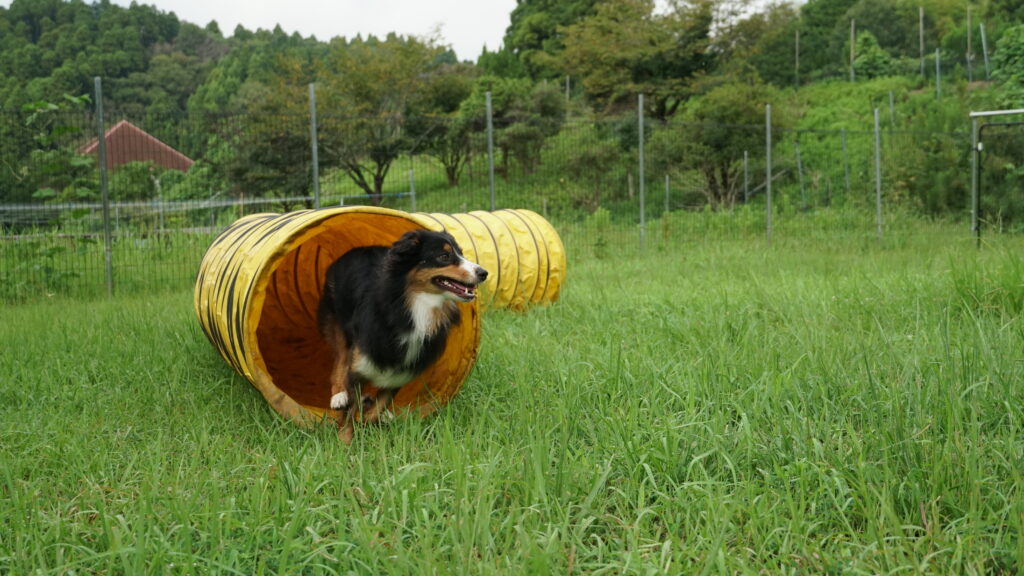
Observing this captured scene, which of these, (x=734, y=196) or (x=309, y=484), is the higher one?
(x=734, y=196)

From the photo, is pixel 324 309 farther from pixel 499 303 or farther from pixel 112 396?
pixel 499 303

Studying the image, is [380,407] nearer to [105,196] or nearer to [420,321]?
[420,321]

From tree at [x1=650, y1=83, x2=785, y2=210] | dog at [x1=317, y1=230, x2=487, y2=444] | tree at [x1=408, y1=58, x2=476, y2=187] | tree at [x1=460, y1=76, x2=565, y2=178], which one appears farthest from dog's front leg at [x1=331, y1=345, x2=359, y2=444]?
tree at [x1=650, y1=83, x2=785, y2=210]

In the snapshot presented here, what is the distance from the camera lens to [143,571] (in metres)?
1.80

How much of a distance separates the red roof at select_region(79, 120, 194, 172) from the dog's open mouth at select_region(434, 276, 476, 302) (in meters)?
6.47

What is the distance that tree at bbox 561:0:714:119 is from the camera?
76.3ft

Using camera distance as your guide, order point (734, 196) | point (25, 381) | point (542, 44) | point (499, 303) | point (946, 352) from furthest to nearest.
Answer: point (542, 44) < point (734, 196) < point (499, 303) < point (25, 381) < point (946, 352)

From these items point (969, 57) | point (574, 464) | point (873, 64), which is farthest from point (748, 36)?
point (574, 464)

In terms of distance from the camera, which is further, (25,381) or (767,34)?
(767,34)

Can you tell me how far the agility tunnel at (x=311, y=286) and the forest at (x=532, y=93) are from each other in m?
3.52

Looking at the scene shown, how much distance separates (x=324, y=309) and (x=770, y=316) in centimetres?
269

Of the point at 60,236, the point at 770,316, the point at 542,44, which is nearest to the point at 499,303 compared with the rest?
the point at 770,316

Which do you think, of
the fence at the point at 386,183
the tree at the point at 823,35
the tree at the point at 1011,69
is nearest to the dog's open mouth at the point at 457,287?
the fence at the point at 386,183

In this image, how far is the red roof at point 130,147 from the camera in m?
8.43
